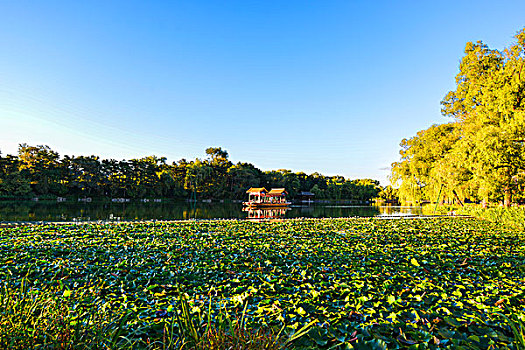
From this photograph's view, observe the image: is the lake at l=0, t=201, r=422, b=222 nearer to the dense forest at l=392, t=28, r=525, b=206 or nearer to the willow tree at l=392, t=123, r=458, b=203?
the willow tree at l=392, t=123, r=458, b=203

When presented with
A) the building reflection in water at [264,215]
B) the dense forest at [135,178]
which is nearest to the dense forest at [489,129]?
Result: the building reflection in water at [264,215]

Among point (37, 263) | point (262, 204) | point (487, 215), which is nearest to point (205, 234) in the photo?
point (37, 263)

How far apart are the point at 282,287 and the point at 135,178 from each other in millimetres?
42461

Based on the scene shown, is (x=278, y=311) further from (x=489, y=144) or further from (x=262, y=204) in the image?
(x=262, y=204)

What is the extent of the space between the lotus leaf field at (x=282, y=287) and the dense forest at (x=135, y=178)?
3394cm

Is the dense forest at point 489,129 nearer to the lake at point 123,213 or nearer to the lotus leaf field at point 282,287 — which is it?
the lotus leaf field at point 282,287

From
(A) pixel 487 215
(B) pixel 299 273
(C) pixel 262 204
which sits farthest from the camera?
(C) pixel 262 204

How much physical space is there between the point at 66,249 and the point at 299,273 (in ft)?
14.7

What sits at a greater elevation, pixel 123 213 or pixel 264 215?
pixel 123 213

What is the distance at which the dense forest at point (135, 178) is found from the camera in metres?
33.0

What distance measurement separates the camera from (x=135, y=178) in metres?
41.3

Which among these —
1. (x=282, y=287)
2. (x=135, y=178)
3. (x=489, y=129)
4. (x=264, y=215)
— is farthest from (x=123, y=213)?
(x=135, y=178)

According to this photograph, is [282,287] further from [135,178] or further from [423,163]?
[135,178]

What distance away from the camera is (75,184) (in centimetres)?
3622
